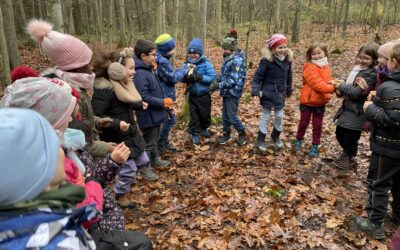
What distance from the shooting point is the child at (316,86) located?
17.7 ft

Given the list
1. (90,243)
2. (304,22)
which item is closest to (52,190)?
(90,243)

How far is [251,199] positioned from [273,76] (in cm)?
230

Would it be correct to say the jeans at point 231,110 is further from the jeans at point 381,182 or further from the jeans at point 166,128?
the jeans at point 381,182

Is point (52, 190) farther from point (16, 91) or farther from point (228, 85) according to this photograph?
point (228, 85)

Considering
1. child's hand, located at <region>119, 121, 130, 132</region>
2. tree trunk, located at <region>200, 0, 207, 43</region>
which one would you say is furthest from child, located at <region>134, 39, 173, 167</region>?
tree trunk, located at <region>200, 0, 207, 43</region>

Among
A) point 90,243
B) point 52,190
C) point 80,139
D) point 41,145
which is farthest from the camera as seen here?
point 80,139

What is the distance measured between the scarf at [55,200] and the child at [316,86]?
4.72 metres

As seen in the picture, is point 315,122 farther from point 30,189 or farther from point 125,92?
point 30,189

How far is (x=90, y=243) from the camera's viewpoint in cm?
164

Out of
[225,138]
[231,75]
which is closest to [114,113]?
[231,75]

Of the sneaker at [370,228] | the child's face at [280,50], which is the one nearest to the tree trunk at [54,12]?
the child's face at [280,50]

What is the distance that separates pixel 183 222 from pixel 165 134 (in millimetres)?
2276

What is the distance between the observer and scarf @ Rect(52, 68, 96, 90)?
3.07 m

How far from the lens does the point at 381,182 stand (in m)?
3.67
